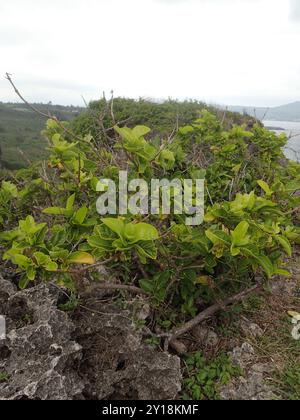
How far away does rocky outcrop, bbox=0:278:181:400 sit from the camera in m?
1.92

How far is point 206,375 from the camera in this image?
7.19ft

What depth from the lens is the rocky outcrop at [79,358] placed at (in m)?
1.92

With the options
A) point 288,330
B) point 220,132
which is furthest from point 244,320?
point 220,132

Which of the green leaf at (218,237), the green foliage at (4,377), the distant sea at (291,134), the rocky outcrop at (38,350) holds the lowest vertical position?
the green foliage at (4,377)

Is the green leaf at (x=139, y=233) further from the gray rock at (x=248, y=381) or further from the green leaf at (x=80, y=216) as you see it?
the gray rock at (x=248, y=381)

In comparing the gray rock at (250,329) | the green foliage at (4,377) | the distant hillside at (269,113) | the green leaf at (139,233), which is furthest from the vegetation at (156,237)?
the distant hillside at (269,113)

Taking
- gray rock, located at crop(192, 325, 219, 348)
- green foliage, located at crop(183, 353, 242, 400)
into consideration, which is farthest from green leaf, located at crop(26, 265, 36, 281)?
gray rock, located at crop(192, 325, 219, 348)

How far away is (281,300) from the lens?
291 cm

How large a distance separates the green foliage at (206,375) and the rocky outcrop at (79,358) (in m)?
0.10

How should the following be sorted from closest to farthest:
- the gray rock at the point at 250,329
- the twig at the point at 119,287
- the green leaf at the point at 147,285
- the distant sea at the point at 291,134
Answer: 1. the twig at the point at 119,287
2. the green leaf at the point at 147,285
3. the gray rock at the point at 250,329
4. the distant sea at the point at 291,134

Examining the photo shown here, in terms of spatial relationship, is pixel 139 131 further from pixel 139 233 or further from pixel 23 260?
pixel 23 260

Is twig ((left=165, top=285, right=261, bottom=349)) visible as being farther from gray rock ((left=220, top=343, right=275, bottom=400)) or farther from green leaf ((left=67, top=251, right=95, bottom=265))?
green leaf ((left=67, top=251, right=95, bottom=265))
